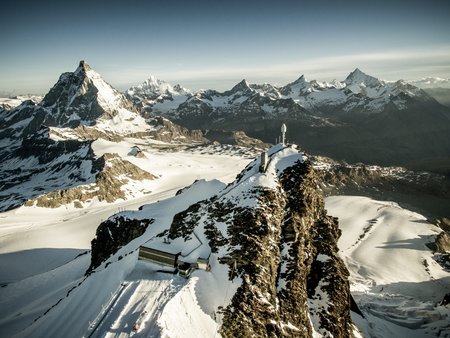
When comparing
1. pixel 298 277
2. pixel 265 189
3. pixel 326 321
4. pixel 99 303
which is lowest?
pixel 326 321

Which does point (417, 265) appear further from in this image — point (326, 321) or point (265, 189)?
point (265, 189)

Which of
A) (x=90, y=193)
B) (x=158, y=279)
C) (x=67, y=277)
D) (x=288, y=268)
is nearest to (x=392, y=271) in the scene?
(x=288, y=268)

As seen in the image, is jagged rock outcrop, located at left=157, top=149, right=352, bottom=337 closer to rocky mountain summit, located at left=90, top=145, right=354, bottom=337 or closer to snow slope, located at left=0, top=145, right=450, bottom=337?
rocky mountain summit, located at left=90, top=145, right=354, bottom=337

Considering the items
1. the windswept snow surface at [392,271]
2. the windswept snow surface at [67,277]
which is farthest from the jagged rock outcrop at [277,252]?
the windswept snow surface at [392,271]

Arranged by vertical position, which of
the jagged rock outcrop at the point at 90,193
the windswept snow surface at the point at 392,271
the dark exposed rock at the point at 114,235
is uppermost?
the dark exposed rock at the point at 114,235

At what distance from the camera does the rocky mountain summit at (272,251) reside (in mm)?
34344

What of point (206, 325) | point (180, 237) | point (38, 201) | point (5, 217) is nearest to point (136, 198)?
point (38, 201)

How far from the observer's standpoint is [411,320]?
7644 centimetres

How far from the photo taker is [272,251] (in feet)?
128

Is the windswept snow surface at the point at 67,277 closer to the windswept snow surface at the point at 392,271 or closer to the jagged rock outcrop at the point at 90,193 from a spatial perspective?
the jagged rock outcrop at the point at 90,193

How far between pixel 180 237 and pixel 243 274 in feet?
37.5

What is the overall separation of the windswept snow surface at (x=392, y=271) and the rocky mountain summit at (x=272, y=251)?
27.6 meters

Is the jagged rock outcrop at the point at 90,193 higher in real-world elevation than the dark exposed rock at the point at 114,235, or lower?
lower

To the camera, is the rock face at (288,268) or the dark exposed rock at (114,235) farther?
the dark exposed rock at (114,235)
